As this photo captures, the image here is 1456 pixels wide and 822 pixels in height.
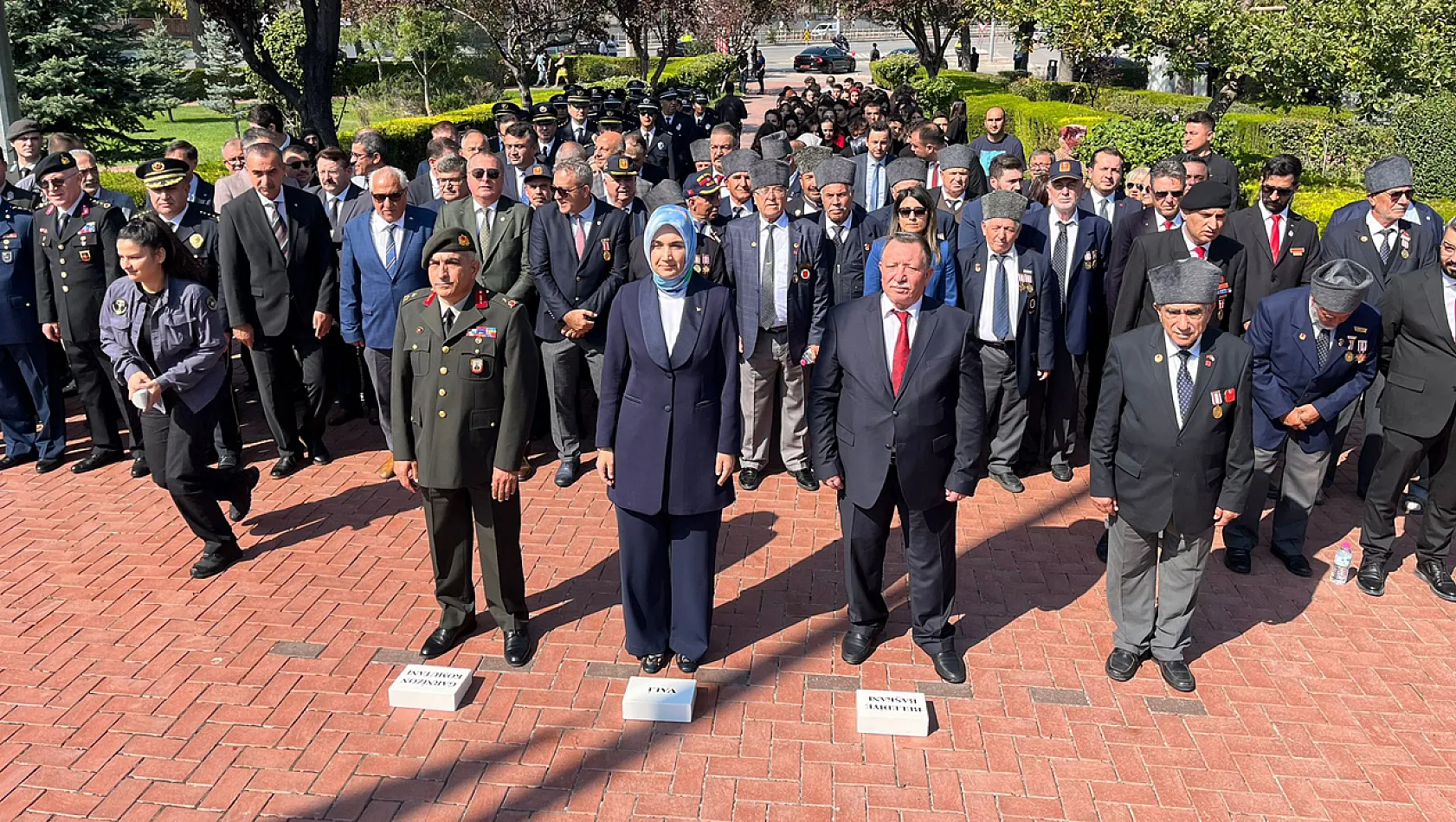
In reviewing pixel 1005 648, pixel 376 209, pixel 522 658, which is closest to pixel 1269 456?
pixel 1005 648

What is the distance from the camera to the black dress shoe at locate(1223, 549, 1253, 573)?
6.15m

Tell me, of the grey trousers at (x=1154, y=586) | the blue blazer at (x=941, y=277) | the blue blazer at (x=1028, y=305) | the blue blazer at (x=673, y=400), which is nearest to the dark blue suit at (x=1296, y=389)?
the grey trousers at (x=1154, y=586)

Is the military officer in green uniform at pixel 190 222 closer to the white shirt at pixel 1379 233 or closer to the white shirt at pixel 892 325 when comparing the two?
the white shirt at pixel 892 325

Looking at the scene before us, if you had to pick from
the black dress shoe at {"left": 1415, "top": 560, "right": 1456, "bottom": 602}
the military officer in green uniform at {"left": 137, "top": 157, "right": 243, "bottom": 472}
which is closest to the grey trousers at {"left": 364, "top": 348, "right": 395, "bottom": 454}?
the military officer in green uniform at {"left": 137, "top": 157, "right": 243, "bottom": 472}

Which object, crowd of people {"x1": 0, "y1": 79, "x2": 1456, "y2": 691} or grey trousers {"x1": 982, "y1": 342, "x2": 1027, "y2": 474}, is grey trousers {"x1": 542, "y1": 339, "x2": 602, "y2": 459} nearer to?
crowd of people {"x1": 0, "y1": 79, "x2": 1456, "y2": 691}

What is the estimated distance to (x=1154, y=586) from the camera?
507 cm

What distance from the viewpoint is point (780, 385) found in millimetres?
7473

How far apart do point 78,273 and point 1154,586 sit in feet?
24.0

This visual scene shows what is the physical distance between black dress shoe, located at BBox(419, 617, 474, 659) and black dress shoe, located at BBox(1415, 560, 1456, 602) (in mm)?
5401

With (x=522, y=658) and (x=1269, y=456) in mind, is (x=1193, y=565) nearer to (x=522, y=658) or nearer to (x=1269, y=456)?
(x=1269, y=456)

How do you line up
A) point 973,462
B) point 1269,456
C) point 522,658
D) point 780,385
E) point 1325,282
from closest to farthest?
point 973,462 < point 522,658 < point 1325,282 < point 1269,456 < point 780,385

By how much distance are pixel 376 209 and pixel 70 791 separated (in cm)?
401

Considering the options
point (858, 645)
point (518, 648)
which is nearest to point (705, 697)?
point (858, 645)

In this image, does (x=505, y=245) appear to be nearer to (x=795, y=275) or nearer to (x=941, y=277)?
(x=795, y=275)
